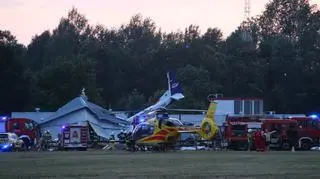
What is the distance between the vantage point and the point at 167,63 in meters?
119

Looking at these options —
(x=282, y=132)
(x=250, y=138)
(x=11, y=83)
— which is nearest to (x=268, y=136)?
(x=282, y=132)

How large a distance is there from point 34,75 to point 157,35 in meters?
41.7

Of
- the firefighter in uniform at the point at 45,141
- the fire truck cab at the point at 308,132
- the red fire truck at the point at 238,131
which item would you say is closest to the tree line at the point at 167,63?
the firefighter in uniform at the point at 45,141

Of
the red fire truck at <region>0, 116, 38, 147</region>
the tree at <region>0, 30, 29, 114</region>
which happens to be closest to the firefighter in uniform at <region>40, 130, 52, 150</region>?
the red fire truck at <region>0, 116, 38, 147</region>

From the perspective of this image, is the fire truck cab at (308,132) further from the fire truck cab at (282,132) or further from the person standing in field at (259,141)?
the person standing in field at (259,141)

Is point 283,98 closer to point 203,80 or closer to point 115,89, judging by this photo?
point 203,80

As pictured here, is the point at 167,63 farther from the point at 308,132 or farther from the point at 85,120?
the point at 308,132

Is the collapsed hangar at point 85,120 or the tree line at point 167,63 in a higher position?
the tree line at point 167,63

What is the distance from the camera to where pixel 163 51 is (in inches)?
4734

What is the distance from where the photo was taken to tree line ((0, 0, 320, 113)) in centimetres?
10012

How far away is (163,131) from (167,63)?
70998 mm

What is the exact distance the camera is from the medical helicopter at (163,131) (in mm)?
48344

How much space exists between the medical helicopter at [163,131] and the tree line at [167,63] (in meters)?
43.6

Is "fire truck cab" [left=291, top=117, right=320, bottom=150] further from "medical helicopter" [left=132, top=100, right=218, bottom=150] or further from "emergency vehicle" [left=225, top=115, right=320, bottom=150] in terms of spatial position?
"medical helicopter" [left=132, top=100, right=218, bottom=150]
